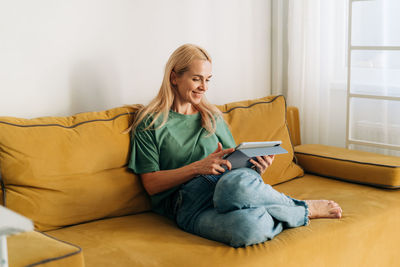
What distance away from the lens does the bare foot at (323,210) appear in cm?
211

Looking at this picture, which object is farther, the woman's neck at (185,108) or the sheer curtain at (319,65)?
A: the sheer curtain at (319,65)

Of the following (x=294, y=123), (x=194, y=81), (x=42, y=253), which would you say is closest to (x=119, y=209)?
(x=194, y=81)

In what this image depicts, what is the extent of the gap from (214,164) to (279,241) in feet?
1.43

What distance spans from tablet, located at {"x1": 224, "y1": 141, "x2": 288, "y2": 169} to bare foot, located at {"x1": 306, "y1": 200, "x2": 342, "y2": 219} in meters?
0.30

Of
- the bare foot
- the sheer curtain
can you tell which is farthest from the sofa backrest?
the sheer curtain

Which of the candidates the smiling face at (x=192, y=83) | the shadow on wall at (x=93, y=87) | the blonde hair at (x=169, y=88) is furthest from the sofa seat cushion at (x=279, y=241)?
the shadow on wall at (x=93, y=87)

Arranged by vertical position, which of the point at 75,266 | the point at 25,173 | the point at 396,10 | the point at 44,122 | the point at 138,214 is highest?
the point at 396,10

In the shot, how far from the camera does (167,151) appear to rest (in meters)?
2.22

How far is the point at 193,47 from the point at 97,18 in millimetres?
561

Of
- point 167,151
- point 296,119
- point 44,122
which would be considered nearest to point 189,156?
point 167,151

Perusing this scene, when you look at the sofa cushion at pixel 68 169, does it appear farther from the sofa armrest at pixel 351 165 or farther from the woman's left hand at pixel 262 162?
the sofa armrest at pixel 351 165

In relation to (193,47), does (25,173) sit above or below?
below

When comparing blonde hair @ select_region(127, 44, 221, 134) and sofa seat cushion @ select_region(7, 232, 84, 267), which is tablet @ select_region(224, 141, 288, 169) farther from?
sofa seat cushion @ select_region(7, 232, 84, 267)

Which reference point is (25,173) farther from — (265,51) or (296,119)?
(265,51)
